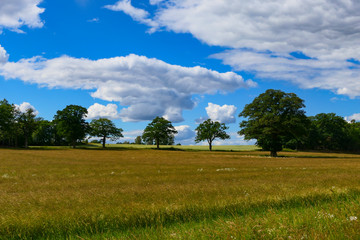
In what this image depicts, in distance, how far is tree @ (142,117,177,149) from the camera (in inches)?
4183

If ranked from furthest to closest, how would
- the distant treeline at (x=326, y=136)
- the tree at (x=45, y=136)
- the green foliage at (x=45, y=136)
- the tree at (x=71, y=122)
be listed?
the tree at (x=45, y=136), the green foliage at (x=45, y=136), the distant treeline at (x=326, y=136), the tree at (x=71, y=122)

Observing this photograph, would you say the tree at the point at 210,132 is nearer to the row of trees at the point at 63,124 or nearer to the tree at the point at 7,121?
the row of trees at the point at 63,124

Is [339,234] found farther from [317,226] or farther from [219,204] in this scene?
[219,204]

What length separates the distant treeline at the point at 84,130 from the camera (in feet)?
307

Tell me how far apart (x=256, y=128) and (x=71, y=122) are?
66.3 metres

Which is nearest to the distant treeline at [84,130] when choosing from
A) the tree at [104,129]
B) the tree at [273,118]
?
the tree at [104,129]

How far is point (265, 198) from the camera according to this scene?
8977 mm

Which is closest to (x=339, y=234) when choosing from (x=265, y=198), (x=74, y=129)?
(x=265, y=198)

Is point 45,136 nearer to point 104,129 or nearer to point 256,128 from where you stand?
point 104,129

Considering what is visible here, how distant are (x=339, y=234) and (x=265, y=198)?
4.54m

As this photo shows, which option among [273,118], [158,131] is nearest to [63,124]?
[158,131]

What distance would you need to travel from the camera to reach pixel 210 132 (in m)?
109

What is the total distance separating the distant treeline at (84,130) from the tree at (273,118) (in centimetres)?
2975

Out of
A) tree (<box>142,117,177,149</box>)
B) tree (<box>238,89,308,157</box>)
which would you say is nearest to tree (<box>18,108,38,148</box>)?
tree (<box>142,117,177,149</box>)
